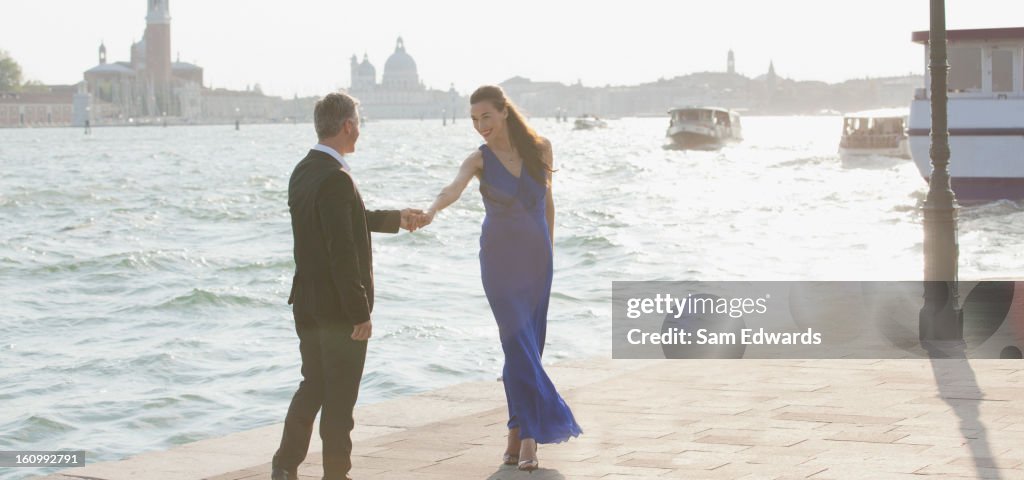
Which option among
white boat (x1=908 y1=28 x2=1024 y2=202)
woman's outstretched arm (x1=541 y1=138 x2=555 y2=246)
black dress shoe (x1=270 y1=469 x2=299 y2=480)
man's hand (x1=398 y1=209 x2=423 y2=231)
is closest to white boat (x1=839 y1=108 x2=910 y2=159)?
white boat (x1=908 y1=28 x2=1024 y2=202)

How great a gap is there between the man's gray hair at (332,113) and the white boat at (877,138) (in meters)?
53.8

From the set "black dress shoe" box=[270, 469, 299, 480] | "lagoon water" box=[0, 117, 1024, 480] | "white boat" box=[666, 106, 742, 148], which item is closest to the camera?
"black dress shoe" box=[270, 469, 299, 480]

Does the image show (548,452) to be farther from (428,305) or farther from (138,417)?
(428,305)

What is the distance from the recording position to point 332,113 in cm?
542

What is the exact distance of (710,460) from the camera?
6098 millimetres

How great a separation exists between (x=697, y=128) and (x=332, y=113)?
7431cm

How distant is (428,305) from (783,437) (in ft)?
37.9

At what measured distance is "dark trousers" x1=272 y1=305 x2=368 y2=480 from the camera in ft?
17.8

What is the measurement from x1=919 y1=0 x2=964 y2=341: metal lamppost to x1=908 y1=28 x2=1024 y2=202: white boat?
20539 millimetres

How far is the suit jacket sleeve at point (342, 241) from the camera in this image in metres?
5.30

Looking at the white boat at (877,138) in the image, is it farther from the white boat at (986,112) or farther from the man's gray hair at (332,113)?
the man's gray hair at (332,113)

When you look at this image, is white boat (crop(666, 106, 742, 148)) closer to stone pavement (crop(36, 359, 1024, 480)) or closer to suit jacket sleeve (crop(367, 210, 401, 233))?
stone pavement (crop(36, 359, 1024, 480))

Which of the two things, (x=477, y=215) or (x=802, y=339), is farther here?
(x=477, y=215)

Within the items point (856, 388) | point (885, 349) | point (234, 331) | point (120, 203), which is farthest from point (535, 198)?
point (120, 203)
